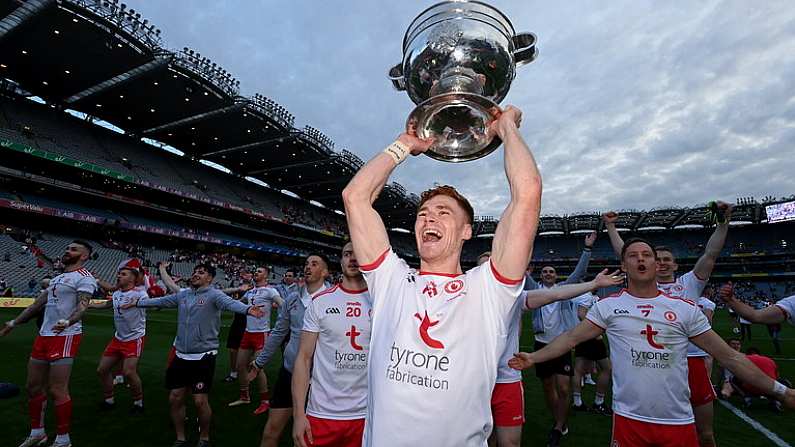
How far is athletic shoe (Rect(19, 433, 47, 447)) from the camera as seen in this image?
4.68 metres

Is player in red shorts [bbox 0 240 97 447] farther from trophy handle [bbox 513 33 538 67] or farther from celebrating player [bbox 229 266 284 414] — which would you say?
trophy handle [bbox 513 33 538 67]

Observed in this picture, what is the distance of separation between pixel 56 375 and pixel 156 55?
24847 millimetres

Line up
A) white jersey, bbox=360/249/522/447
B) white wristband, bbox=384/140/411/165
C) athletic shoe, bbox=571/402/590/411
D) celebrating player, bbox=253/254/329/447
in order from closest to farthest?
white jersey, bbox=360/249/522/447
white wristband, bbox=384/140/411/165
celebrating player, bbox=253/254/329/447
athletic shoe, bbox=571/402/590/411

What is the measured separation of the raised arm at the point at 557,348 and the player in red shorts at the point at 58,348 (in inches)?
202

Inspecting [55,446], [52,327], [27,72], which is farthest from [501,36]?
[27,72]

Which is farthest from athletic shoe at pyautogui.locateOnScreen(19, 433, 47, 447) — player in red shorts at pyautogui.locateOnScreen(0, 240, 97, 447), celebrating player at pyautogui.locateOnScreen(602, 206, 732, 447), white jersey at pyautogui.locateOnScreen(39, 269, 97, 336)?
celebrating player at pyautogui.locateOnScreen(602, 206, 732, 447)

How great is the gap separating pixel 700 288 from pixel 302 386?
481 cm

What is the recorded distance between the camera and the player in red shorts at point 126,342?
20.3 ft

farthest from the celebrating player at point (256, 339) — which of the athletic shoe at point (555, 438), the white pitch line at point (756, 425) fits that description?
the white pitch line at point (756, 425)

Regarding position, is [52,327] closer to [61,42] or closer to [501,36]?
[501,36]

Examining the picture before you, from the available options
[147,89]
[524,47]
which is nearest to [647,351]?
[524,47]

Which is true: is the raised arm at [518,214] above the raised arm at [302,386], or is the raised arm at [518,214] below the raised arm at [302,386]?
above

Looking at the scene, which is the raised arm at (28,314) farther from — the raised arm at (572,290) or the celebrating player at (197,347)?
the raised arm at (572,290)

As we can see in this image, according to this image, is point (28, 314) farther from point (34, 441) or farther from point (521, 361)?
point (521, 361)
